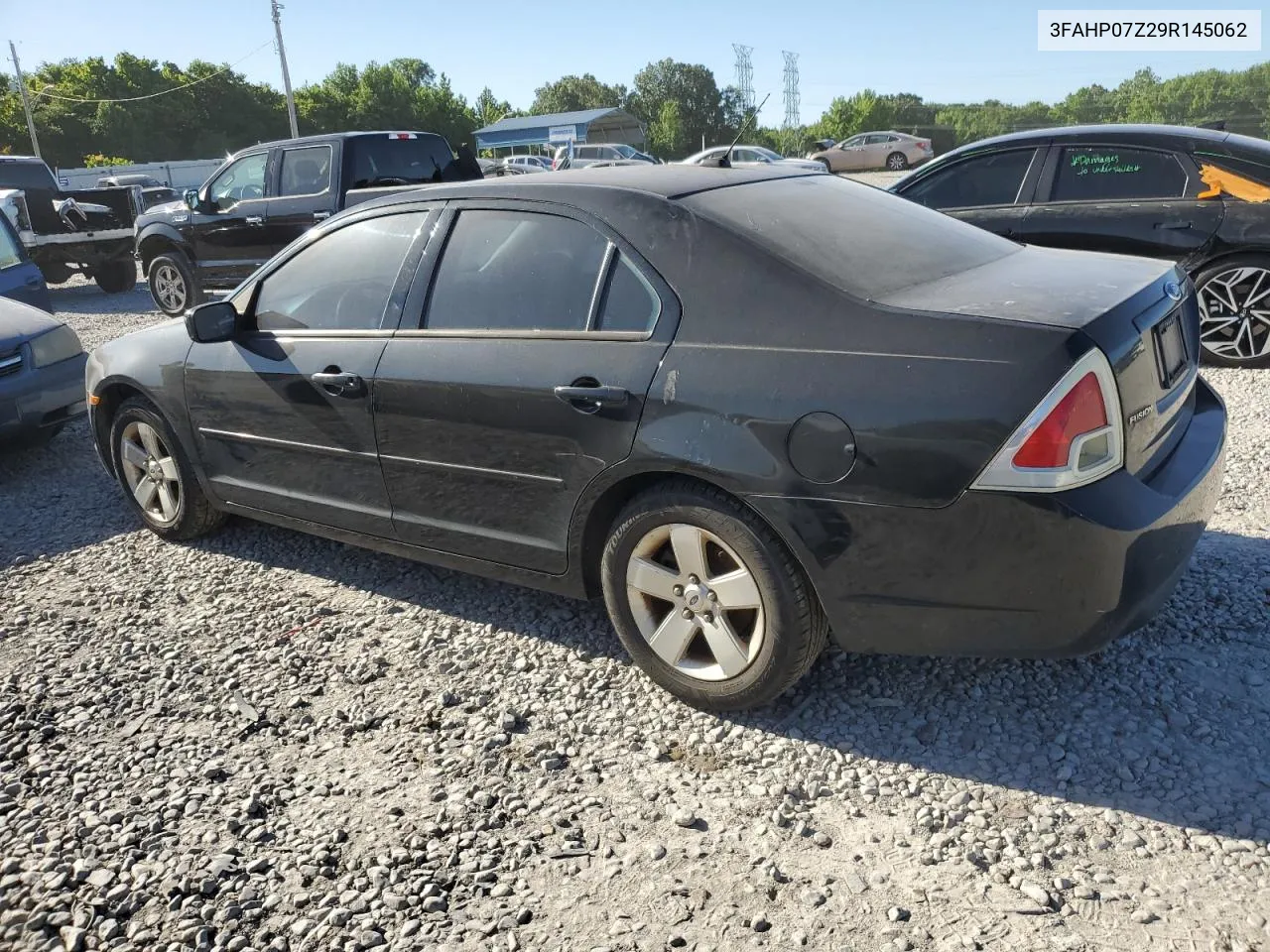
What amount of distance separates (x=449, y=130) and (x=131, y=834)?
A: 80.4 m

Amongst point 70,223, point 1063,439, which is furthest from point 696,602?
point 70,223

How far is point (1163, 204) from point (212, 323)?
5846 mm

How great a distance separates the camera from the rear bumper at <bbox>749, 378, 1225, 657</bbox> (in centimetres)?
243

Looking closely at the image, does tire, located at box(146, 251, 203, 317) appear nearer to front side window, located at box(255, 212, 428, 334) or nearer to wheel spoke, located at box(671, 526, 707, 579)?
front side window, located at box(255, 212, 428, 334)

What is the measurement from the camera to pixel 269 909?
237cm

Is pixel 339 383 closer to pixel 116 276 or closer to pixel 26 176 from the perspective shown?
pixel 116 276

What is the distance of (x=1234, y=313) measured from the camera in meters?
6.33

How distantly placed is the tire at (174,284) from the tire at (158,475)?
7428 millimetres

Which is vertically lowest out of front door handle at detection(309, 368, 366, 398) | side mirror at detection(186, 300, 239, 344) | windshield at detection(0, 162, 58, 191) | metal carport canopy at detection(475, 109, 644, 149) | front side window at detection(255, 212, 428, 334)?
front door handle at detection(309, 368, 366, 398)

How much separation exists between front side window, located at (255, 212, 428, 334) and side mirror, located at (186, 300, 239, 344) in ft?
0.36

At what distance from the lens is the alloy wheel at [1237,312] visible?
6207 millimetres

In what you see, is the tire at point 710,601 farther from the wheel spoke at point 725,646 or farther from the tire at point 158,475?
the tire at point 158,475

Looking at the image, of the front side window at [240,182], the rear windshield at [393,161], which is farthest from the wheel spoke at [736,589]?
the front side window at [240,182]

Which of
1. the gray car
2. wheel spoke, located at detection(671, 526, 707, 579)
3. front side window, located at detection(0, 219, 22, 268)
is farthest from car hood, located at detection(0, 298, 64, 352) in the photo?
wheel spoke, located at detection(671, 526, 707, 579)
